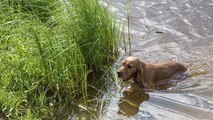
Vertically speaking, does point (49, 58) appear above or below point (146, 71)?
above

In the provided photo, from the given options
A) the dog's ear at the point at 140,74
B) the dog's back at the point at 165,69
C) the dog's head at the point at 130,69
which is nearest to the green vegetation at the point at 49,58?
the dog's head at the point at 130,69

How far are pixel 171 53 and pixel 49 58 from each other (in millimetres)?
2892

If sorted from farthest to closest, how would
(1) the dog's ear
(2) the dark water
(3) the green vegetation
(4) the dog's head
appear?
(1) the dog's ear → (4) the dog's head → (2) the dark water → (3) the green vegetation

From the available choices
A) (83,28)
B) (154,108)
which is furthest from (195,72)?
(83,28)

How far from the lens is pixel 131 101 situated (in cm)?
589

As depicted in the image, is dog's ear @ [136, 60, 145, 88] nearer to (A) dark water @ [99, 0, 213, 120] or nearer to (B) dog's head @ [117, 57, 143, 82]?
(B) dog's head @ [117, 57, 143, 82]

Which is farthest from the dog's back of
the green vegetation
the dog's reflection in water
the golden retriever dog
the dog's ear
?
the green vegetation

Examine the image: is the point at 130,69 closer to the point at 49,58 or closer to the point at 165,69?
the point at 165,69

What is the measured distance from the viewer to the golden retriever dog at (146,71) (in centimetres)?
605

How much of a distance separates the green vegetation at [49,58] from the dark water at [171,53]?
62 centimetres

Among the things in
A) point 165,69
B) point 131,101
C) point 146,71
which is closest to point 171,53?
point 165,69

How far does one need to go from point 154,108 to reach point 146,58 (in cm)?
190

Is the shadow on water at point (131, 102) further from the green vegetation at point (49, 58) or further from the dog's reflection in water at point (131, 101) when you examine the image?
the green vegetation at point (49, 58)

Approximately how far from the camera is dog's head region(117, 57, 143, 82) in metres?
5.99
